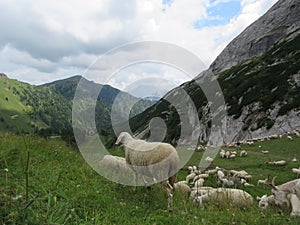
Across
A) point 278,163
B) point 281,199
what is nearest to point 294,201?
point 281,199

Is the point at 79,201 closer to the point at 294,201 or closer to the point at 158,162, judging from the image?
the point at 158,162

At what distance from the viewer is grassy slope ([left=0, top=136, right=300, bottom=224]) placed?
390 cm

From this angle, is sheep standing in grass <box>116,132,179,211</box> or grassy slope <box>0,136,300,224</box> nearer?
grassy slope <box>0,136,300,224</box>

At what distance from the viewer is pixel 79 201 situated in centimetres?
574

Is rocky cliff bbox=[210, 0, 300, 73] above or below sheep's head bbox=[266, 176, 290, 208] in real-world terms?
above

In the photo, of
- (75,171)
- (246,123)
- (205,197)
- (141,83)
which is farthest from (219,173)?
(246,123)

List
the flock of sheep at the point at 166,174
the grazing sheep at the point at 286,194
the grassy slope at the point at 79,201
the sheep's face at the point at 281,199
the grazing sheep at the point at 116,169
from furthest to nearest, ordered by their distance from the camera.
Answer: the grazing sheep at the point at 116,169
the sheep's face at the point at 281,199
the grazing sheep at the point at 286,194
the flock of sheep at the point at 166,174
the grassy slope at the point at 79,201

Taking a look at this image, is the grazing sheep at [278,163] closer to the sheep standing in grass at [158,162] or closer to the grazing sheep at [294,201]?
the grazing sheep at [294,201]

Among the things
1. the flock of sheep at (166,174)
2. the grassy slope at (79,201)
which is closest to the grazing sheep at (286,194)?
the flock of sheep at (166,174)

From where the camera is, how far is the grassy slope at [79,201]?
12.8 feet

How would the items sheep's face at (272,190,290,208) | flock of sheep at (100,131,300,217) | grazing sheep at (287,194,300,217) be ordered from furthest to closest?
sheep's face at (272,190,290,208)
flock of sheep at (100,131,300,217)
grazing sheep at (287,194,300,217)

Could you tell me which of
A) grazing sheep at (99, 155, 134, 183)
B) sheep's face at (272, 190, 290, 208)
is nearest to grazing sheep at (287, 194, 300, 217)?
sheep's face at (272, 190, 290, 208)

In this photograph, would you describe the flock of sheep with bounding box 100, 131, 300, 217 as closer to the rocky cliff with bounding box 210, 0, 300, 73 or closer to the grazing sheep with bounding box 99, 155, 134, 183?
the grazing sheep with bounding box 99, 155, 134, 183

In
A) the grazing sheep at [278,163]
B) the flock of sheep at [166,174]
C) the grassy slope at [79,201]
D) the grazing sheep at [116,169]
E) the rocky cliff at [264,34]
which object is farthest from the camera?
the rocky cliff at [264,34]
